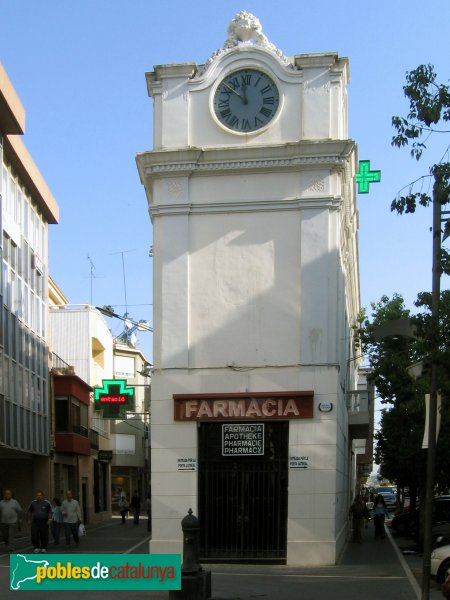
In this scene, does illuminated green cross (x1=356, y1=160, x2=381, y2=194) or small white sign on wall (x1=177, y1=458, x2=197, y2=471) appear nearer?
small white sign on wall (x1=177, y1=458, x2=197, y2=471)

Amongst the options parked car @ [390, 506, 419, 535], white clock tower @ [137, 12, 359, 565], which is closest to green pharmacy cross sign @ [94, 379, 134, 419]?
parked car @ [390, 506, 419, 535]

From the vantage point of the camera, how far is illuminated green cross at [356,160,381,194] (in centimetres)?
2656

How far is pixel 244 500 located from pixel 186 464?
→ 1459 millimetres

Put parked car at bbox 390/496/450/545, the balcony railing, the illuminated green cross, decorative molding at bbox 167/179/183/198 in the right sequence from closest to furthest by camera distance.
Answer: decorative molding at bbox 167/179/183/198 → the illuminated green cross → parked car at bbox 390/496/450/545 → the balcony railing

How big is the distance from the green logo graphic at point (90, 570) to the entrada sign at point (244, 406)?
819cm

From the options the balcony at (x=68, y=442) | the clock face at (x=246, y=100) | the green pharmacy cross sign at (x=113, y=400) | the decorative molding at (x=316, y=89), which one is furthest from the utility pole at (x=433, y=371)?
the balcony at (x=68, y=442)

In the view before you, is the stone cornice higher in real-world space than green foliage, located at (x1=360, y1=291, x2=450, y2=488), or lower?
higher

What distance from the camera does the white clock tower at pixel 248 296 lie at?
20672 mm

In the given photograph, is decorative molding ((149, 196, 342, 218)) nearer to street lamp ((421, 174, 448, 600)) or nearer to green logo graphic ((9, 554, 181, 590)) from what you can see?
street lamp ((421, 174, 448, 600))

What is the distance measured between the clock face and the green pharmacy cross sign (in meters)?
18.9

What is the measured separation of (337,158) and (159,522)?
28.7 ft

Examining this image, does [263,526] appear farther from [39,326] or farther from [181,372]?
[39,326]

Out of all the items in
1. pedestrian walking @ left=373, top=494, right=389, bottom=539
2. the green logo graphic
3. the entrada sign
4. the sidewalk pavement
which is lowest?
pedestrian walking @ left=373, top=494, right=389, bottom=539

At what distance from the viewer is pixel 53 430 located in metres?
40.3
